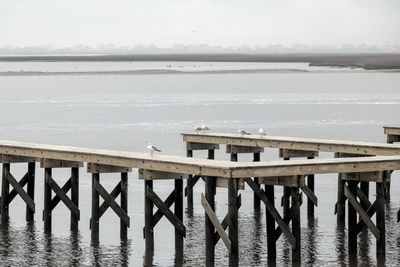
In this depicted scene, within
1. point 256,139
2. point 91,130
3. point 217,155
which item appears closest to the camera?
point 256,139

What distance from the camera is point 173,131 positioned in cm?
6272

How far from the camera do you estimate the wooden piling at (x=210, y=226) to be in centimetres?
2567

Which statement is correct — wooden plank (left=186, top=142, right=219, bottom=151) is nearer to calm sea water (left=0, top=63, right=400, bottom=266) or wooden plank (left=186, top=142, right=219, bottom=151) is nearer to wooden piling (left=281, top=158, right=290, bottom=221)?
calm sea water (left=0, top=63, right=400, bottom=266)

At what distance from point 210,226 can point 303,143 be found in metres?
7.96

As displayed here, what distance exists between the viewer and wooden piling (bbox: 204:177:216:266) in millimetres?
25672

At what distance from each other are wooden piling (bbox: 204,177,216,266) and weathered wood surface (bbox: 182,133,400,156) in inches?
266

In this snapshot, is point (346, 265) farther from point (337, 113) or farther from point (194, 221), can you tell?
point (337, 113)

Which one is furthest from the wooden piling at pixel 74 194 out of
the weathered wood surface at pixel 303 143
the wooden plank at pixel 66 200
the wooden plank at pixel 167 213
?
the weathered wood surface at pixel 303 143

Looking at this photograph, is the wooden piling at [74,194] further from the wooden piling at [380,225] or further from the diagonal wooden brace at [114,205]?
the wooden piling at [380,225]

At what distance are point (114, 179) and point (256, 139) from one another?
7152 mm

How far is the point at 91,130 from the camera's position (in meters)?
65.1

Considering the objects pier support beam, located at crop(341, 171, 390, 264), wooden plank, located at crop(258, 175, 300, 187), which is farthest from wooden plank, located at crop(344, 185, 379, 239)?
wooden plank, located at crop(258, 175, 300, 187)

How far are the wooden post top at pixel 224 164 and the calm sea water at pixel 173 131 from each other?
197 cm

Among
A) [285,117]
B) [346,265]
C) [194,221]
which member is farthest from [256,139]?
[285,117]
